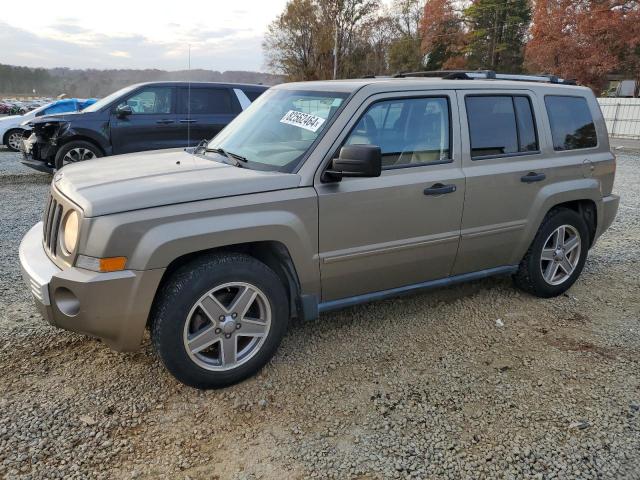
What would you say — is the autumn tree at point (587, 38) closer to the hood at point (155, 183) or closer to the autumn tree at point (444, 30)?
the autumn tree at point (444, 30)

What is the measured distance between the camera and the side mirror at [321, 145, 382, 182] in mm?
3057

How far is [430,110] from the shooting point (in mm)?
3746

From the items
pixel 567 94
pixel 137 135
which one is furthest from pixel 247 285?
pixel 137 135

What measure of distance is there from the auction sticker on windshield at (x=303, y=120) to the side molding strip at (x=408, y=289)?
1.18 meters

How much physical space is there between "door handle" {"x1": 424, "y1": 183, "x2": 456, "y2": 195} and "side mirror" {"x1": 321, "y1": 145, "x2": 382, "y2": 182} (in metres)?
0.65

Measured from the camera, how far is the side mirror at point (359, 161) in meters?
3.06

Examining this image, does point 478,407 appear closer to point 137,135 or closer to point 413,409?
point 413,409

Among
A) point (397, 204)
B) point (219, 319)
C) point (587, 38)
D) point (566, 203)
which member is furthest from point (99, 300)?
point (587, 38)

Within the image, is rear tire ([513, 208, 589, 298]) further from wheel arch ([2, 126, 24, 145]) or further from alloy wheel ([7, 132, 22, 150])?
wheel arch ([2, 126, 24, 145])

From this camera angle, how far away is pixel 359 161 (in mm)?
3053

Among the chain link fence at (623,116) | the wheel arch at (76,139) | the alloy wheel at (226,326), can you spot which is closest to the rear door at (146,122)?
the wheel arch at (76,139)

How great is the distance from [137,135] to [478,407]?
24.8ft

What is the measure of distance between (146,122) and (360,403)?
724 centimetres

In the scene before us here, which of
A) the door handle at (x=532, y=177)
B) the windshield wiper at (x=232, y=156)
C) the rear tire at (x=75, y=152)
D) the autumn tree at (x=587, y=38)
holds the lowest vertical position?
the rear tire at (x=75, y=152)
